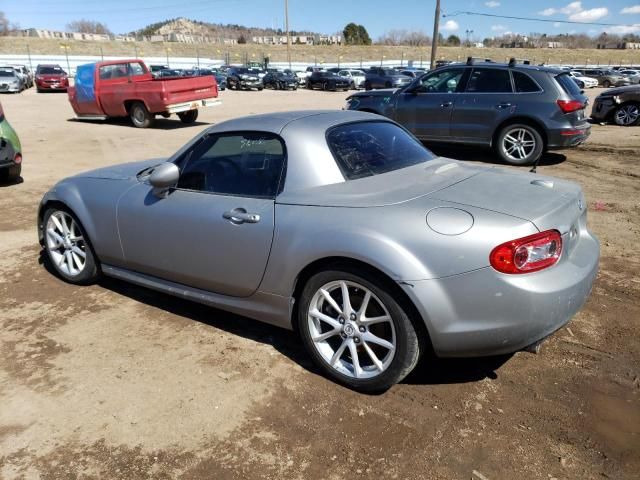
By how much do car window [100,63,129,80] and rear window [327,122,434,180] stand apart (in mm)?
14706

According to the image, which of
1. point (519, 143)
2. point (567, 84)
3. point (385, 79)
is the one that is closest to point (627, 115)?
point (567, 84)

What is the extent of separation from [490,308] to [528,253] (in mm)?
326

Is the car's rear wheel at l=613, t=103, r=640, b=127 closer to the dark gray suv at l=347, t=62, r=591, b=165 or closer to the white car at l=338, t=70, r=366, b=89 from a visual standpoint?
the dark gray suv at l=347, t=62, r=591, b=165

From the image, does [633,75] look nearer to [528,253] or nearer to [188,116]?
[188,116]

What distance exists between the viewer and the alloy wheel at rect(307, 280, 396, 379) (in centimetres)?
277

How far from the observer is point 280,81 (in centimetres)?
3694

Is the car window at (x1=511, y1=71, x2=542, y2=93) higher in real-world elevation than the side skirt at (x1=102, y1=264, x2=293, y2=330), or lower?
higher

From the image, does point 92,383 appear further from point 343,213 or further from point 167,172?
point 343,213

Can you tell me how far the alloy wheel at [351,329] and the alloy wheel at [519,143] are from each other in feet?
23.4

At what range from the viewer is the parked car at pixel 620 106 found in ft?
46.7

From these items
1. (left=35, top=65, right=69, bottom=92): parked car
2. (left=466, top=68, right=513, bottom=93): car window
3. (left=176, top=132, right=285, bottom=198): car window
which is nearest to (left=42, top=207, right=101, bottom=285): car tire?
(left=176, top=132, right=285, bottom=198): car window

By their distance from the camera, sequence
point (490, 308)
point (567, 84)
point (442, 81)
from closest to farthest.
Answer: point (490, 308) < point (567, 84) < point (442, 81)

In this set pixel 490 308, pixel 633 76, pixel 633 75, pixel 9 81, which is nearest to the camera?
pixel 490 308

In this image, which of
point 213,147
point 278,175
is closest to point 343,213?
point 278,175
